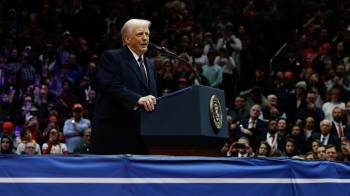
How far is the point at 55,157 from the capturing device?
4.55 m

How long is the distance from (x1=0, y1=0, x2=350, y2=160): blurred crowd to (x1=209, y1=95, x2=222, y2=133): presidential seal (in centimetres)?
492

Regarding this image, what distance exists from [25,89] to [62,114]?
4.47ft

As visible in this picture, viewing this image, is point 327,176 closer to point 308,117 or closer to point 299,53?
point 308,117

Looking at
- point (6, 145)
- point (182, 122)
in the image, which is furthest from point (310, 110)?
point (182, 122)

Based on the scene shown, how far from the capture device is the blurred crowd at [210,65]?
40.3 feet

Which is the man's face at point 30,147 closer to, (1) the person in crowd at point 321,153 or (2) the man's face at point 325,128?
(1) the person in crowd at point 321,153

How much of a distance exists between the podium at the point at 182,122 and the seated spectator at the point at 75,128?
7.58 meters

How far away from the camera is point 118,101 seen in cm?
558

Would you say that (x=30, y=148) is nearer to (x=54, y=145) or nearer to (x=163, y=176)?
(x=54, y=145)

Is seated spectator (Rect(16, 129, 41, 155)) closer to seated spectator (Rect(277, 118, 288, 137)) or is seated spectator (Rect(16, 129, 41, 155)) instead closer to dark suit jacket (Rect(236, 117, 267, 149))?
dark suit jacket (Rect(236, 117, 267, 149))

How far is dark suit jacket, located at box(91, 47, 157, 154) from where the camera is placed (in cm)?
568

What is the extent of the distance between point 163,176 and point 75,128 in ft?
28.1

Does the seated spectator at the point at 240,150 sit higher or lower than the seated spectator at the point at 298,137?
lower

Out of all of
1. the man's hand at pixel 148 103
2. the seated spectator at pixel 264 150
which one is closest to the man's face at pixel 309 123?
the seated spectator at pixel 264 150
